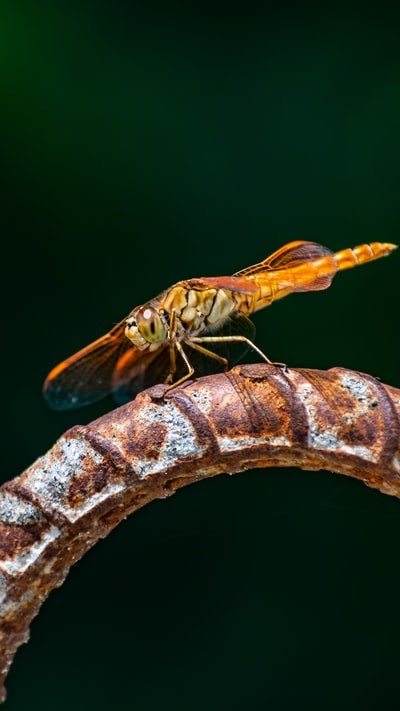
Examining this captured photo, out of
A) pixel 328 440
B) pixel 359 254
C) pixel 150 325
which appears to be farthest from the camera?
pixel 359 254

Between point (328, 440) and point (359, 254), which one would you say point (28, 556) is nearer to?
point (328, 440)

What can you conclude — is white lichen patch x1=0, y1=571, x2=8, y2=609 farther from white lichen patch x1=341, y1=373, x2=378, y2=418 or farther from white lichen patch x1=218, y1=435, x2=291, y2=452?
white lichen patch x1=341, y1=373, x2=378, y2=418

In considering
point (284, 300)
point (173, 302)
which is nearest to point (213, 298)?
point (173, 302)

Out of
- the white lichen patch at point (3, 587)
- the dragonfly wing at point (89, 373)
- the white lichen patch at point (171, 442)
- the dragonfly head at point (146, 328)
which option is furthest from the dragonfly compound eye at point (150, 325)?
the white lichen patch at point (3, 587)

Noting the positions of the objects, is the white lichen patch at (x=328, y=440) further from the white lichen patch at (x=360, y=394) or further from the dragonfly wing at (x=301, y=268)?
the dragonfly wing at (x=301, y=268)

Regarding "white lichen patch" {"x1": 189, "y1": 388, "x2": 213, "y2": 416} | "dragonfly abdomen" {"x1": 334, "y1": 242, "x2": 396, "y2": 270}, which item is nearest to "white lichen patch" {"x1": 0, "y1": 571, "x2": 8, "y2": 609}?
"white lichen patch" {"x1": 189, "y1": 388, "x2": 213, "y2": 416}

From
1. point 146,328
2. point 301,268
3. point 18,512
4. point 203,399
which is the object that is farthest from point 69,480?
point 301,268
